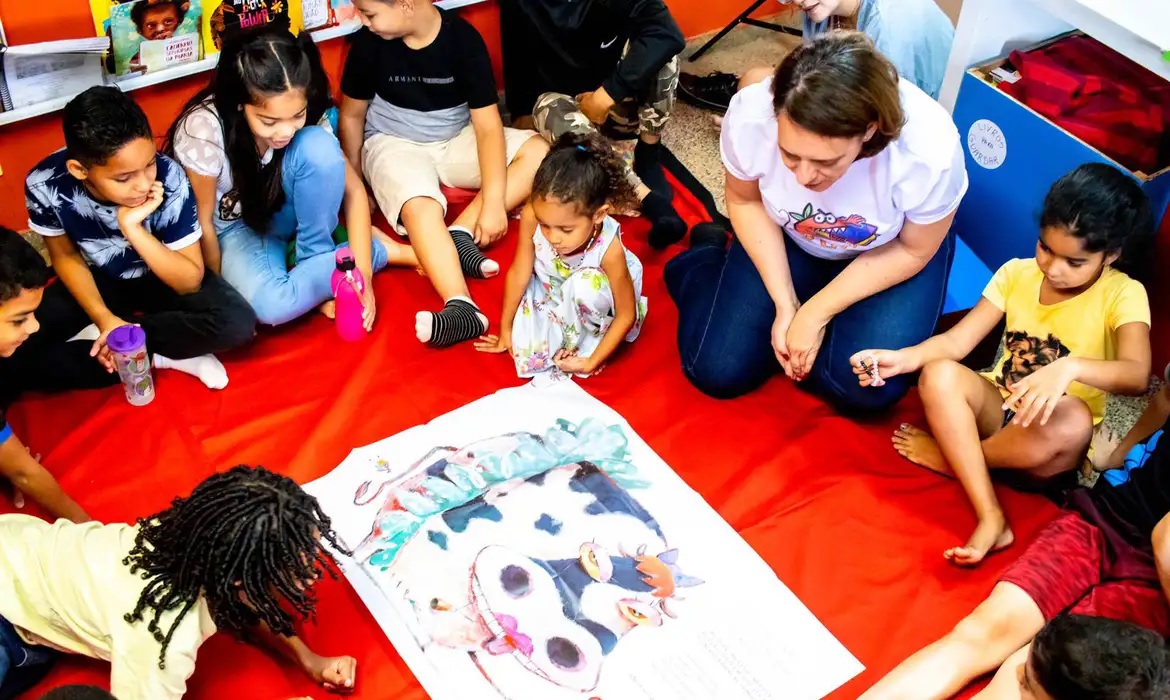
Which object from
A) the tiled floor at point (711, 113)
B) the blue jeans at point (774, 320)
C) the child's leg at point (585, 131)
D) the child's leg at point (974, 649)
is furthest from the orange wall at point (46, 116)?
the child's leg at point (974, 649)

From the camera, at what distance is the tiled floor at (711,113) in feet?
7.63

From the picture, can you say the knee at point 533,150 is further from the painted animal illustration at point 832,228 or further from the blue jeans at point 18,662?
the blue jeans at point 18,662

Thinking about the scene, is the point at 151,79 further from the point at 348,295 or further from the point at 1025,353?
the point at 1025,353

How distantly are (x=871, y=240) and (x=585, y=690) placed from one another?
2.59ft

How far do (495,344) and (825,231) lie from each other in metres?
0.59

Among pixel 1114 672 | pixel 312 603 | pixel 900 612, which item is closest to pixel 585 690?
pixel 312 603

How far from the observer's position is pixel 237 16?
190cm

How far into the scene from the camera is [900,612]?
4.80 ft

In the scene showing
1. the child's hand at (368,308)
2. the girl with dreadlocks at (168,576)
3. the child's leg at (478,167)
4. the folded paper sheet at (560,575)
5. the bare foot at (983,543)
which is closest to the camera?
the girl with dreadlocks at (168,576)

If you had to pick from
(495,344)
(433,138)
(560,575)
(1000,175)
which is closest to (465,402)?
(495,344)

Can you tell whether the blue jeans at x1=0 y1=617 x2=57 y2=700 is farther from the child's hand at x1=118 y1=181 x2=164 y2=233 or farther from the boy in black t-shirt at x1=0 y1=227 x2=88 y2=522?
the child's hand at x1=118 y1=181 x2=164 y2=233

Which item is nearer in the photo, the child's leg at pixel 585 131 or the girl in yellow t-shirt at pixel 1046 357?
the girl in yellow t-shirt at pixel 1046 357

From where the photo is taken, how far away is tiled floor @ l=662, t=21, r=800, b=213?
232 centimetres

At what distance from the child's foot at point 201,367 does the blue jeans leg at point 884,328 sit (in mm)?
995
